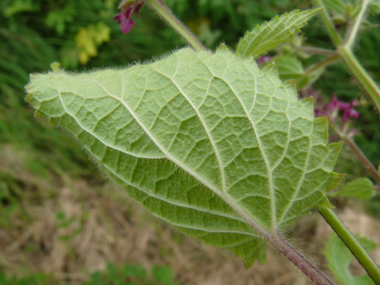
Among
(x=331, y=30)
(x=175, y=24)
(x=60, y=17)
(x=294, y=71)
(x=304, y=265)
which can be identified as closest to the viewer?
(x=304, y=265)

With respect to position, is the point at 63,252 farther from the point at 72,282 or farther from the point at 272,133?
the point at 272,133

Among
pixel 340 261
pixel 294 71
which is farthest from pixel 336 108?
pixel 340 261

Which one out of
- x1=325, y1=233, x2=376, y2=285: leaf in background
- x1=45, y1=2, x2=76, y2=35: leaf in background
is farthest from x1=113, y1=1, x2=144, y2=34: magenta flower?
x1=45, y1=2, x2=76, y2=35: leaf in background

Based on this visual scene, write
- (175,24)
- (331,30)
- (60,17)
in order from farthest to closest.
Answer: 1. (60,17)
2. (331,30)
3. (175,24)

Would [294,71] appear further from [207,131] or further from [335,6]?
[207,131]

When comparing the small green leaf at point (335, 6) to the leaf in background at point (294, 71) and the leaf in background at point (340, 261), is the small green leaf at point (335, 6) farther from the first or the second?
the leaf in background at point (340, 261)

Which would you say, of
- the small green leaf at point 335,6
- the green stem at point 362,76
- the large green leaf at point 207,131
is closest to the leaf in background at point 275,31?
the large green leaf at point 207,131

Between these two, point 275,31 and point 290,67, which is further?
point 290,67
